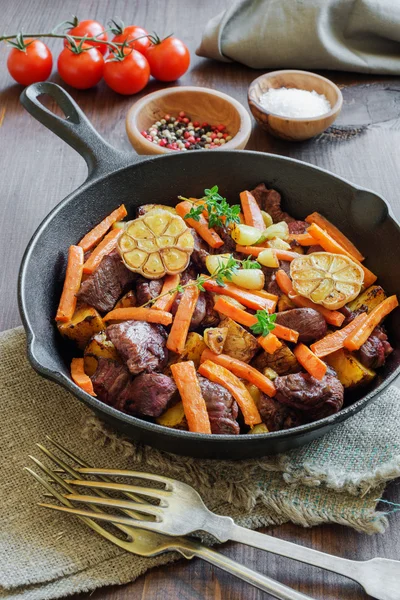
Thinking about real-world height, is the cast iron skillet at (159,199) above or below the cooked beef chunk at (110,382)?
above

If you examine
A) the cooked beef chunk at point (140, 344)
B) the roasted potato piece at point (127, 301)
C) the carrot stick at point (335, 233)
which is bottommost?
the roasted potato piece at point (127, 301)

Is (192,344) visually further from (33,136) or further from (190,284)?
(33,136)

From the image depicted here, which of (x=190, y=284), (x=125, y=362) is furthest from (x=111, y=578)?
Answer: (x=190, y=284)

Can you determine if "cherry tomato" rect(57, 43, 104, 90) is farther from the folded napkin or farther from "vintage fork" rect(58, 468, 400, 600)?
"vintage fork" rect(58, 468, 400, 600)

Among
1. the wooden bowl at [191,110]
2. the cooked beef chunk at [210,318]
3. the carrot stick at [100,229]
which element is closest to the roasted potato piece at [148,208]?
the carrot stick at [100,229]

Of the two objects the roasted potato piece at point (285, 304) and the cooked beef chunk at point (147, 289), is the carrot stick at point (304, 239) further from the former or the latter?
the cooked beef chunk at point (147, 289)

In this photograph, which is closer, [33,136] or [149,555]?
[149,555]

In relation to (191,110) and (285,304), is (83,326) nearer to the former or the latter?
(285,304)
